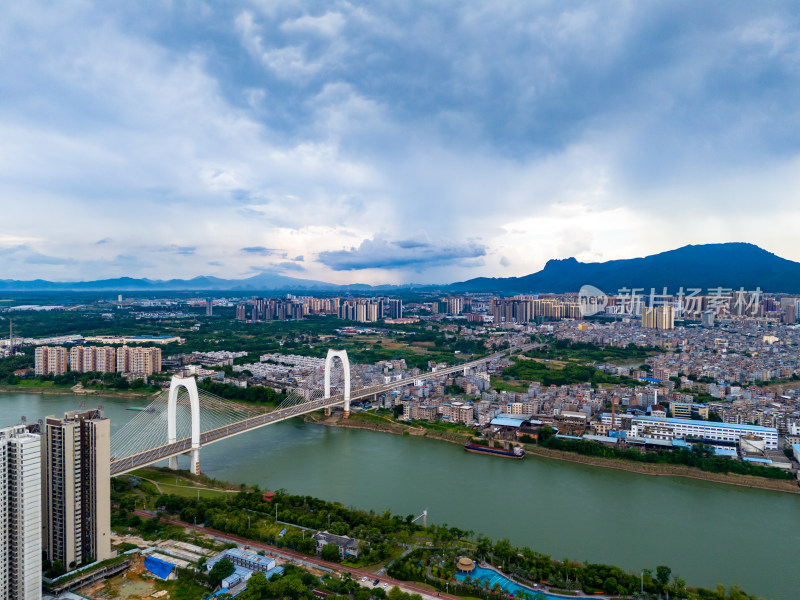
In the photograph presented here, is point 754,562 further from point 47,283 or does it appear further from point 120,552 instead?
point 47,283

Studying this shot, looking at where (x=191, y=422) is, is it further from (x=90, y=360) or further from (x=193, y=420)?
(x=90, y=360)

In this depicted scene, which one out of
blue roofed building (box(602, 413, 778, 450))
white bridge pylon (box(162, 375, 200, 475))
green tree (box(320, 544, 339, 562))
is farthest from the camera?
blue roofed building (box(602, 413, 778, 450))

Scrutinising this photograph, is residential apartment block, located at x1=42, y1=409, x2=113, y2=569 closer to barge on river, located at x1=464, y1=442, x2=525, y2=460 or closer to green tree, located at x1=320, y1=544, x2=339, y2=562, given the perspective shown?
green tree, located at x1=320, y1=544, x2=339, y2=562

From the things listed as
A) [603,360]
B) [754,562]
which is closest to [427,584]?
[754,562]

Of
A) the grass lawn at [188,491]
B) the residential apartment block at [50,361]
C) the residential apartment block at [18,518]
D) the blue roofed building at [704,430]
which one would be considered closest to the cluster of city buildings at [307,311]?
the residential apartment block at [50,361]

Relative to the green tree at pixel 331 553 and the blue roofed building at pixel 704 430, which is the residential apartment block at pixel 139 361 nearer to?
the green tree at pixel 331 553

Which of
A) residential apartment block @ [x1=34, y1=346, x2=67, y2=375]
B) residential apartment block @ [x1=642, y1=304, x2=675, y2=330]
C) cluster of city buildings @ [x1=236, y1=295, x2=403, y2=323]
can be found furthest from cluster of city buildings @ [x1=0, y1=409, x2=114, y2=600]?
residential apartment block @ [x1=642, y1=304, x2=675, y2=330]

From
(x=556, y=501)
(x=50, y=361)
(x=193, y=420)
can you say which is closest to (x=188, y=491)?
(x=193, y=420)
